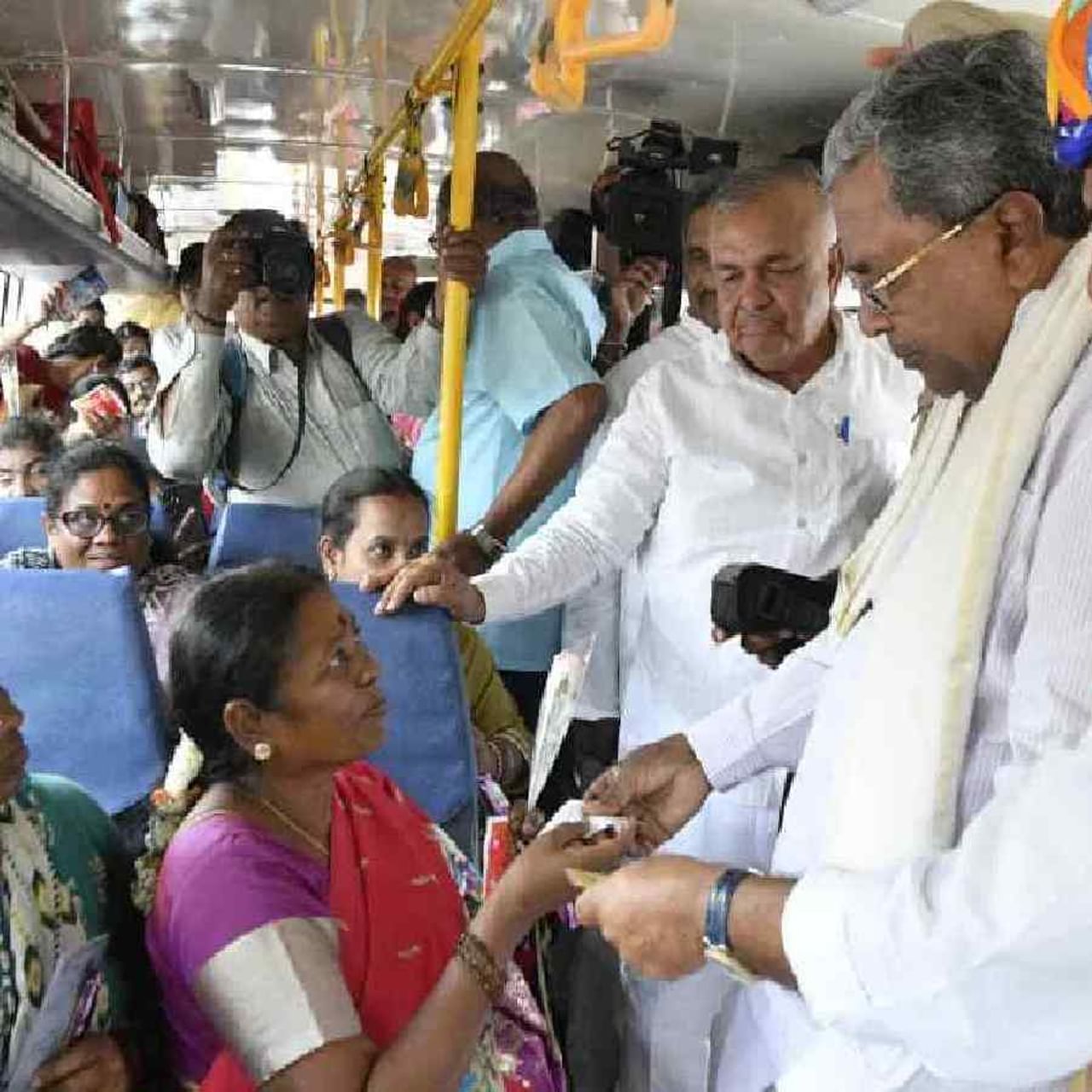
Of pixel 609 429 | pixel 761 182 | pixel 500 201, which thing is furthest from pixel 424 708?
pixel 500 201

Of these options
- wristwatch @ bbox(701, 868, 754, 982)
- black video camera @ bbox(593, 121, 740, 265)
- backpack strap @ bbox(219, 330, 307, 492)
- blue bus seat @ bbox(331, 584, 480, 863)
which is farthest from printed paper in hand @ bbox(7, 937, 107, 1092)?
black video camera @ bbox(593, 121, 740, 265)

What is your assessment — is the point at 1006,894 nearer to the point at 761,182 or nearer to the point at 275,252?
the point at 761,182

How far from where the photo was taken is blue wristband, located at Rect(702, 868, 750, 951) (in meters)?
1.20

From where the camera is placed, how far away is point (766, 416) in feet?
8.63

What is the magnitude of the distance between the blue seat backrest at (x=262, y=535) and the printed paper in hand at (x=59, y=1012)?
2.04 m

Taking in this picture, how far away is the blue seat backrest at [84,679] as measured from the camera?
2.21 meters

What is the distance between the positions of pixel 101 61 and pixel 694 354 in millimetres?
3116

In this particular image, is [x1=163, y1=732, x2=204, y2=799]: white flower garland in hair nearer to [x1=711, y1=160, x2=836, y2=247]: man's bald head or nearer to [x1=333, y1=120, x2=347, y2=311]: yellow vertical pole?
[x1=711, y1=160, x2=836, y2=247]: man's bald head

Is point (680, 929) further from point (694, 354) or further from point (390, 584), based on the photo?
point (694, 354)

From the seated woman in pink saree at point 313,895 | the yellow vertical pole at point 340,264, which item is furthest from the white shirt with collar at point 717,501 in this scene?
the yellow vertical pole at point 340,264

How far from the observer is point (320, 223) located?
8.77 m

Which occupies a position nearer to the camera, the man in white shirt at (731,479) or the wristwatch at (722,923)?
the wristwatch at (722,923)

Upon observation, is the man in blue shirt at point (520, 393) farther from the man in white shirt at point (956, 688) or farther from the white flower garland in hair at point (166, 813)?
the man in white shirt at point (956, 688)

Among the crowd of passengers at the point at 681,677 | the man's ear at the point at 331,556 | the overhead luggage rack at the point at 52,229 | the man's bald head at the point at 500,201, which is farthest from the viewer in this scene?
the overhead luggage rack at the point at 52,229
